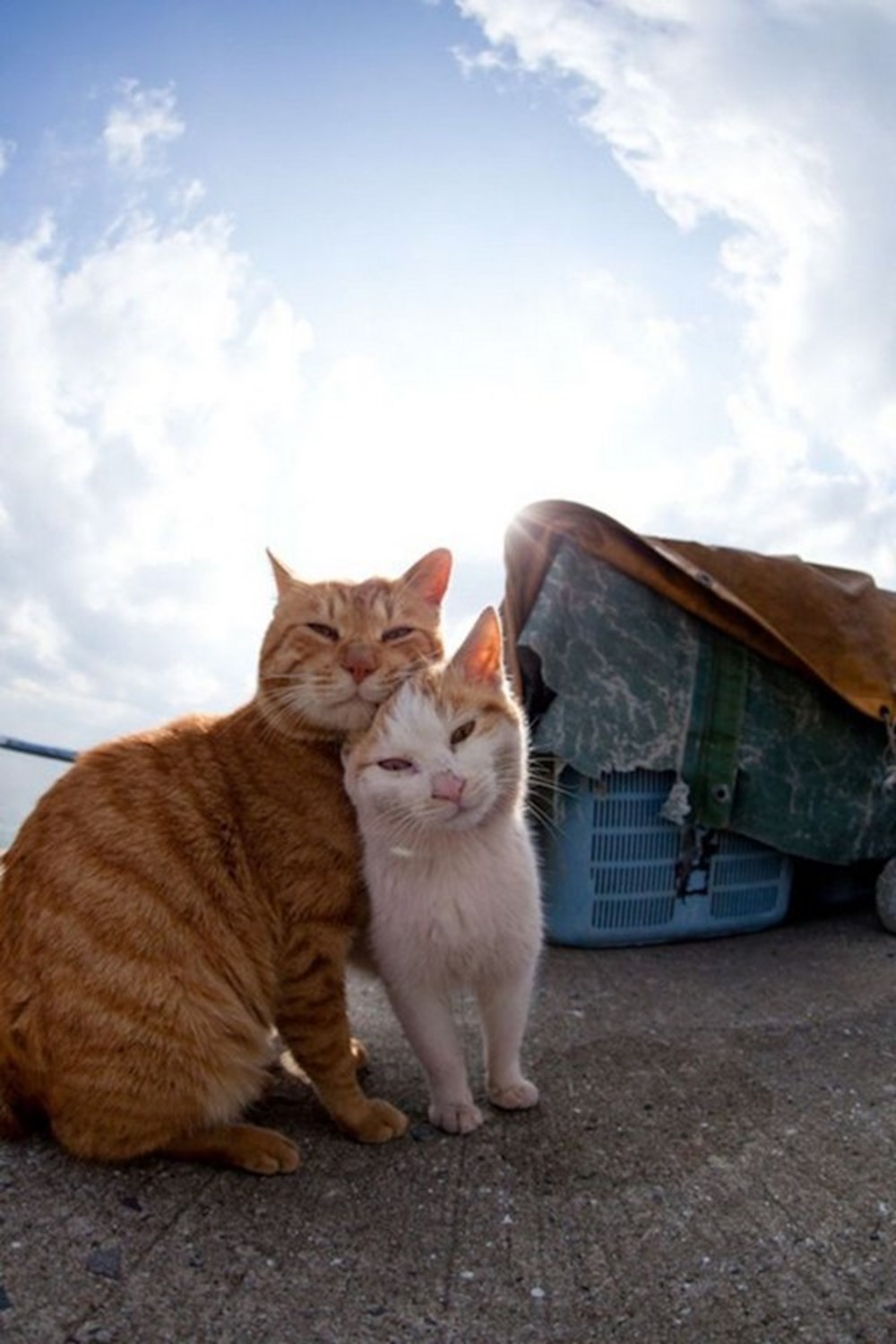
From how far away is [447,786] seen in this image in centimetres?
161

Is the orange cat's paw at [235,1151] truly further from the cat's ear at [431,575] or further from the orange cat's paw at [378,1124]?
the cat's ear at [431,575]

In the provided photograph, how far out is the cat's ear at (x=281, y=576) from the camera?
2.07 metres

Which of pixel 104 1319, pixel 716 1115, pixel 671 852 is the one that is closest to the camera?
pixel 104 1319

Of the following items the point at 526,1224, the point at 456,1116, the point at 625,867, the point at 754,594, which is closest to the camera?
the point at 526,1224

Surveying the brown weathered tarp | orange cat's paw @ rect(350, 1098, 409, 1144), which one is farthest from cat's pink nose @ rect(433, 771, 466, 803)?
the brown weathered tarp

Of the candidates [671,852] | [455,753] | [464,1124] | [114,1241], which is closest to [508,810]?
[455,753]

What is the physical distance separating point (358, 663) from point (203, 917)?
51 cm

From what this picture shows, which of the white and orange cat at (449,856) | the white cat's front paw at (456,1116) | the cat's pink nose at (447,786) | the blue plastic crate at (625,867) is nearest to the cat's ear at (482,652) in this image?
the white and orange cat at (449,856)

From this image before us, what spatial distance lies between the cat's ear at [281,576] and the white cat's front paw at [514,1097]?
109cm

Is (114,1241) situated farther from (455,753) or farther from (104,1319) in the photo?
(455,753)

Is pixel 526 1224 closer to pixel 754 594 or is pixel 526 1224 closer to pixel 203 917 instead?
pixel 203 917

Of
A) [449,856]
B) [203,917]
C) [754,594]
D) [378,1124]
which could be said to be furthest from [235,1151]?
[754,594]

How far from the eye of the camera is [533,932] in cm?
182

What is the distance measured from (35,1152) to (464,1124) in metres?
0.73
